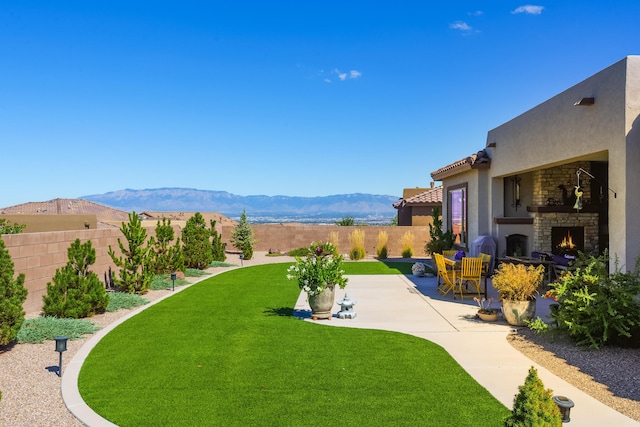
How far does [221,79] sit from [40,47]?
1433 centimetres

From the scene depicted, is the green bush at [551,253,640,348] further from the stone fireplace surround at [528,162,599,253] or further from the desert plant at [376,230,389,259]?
the desert plant at [376,230,389,259]

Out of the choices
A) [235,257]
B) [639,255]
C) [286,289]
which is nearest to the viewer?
[639,255]

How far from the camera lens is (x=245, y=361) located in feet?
22.2

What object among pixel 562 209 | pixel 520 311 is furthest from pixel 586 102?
pixel 562 209

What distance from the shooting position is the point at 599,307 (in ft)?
23.6

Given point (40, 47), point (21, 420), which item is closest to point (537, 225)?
point (21, 420)

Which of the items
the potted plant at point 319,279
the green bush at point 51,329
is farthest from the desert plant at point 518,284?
the green bush at point 51,329

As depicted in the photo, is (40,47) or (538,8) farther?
(40,47)

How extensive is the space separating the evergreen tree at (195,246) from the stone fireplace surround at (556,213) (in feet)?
39.5

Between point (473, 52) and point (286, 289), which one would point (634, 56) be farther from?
point (473, 52)

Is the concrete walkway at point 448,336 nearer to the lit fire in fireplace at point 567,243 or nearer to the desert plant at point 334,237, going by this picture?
the lit fire in fireplace at point 567,243

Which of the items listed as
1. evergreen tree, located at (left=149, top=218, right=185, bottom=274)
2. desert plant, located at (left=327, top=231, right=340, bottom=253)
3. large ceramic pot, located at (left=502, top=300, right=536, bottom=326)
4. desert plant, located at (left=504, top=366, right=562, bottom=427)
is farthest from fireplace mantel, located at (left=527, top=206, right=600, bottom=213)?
desert plant, located at (left=327, top=231, right=340, bottom=253)

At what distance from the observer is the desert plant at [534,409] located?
121 inches

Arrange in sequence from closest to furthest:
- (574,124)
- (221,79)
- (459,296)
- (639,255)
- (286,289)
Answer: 1. (639,255)
2. (574,124)
3. (459,296)
4. (286,289)
5. (221,79)
